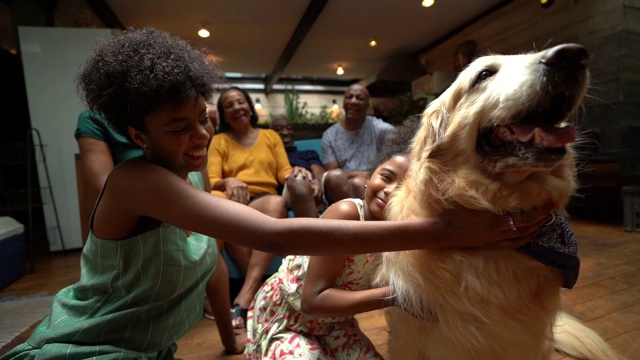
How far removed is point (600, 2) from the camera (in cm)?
298

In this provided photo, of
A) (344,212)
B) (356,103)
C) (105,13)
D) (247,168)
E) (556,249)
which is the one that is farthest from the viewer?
(105,13)

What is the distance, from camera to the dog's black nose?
62cm

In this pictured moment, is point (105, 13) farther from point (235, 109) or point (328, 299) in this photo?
point (328, 299)

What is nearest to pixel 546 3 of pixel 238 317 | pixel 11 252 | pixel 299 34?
pixel 299 34

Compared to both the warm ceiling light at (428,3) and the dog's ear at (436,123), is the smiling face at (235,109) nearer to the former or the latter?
the dog's ear at (436,123)

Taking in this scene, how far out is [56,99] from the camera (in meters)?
2.99

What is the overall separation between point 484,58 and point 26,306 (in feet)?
8.42

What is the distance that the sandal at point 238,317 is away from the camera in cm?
152

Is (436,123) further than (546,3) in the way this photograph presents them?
No

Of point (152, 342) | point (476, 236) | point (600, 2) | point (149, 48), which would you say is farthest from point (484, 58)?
point (600, 2)

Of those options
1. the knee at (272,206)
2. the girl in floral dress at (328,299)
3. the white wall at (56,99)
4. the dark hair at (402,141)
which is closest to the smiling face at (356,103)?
the knee at (272,206)

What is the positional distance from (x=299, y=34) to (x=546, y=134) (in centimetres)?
423

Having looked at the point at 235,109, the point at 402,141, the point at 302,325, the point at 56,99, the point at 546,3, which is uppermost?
the point at 546,3

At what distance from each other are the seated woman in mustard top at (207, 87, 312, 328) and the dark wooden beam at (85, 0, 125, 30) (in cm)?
248
